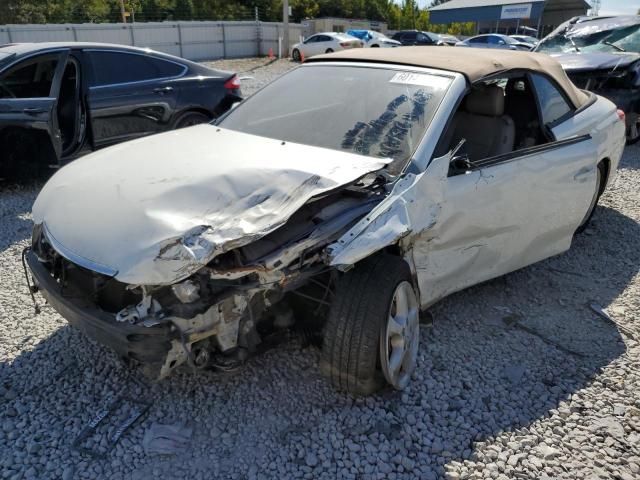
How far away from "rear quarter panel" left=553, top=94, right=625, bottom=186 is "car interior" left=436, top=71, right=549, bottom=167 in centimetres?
20

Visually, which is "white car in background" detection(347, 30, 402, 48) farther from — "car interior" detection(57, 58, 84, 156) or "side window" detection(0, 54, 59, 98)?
"side window" detection(0, 54, 59, 98)

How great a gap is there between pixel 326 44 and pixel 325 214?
2427cm

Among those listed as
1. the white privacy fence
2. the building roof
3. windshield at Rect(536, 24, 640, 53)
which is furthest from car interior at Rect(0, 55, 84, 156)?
the building roof

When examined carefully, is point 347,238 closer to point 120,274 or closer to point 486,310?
point 120,274

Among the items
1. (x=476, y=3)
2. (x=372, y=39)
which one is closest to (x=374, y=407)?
(x=372, y=39)

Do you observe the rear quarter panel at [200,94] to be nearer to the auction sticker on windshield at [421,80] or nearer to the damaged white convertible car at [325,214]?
the damaged white convertible car at [325,214]

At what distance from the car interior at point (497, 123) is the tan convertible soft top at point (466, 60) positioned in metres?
0.14

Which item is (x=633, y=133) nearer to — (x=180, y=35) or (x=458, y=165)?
(x=458, y=165)

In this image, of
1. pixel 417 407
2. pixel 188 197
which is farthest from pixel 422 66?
pixel 417 407

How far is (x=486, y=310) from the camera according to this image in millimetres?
3459

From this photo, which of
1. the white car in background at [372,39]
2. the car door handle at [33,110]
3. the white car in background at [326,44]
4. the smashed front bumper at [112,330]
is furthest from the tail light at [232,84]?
the white car in background at [372,39]

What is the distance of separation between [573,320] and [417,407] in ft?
4.81

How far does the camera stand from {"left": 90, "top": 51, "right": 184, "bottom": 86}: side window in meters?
5.68

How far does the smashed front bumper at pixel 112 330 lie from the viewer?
6.81 ft
